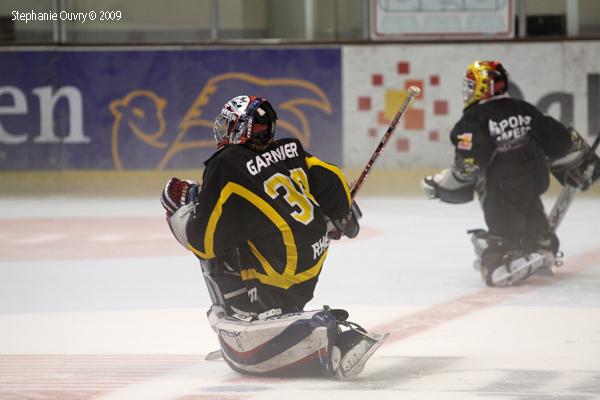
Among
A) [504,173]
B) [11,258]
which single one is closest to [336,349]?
[504,173]

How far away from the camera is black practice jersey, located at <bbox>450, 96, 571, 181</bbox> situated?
699 centimetres

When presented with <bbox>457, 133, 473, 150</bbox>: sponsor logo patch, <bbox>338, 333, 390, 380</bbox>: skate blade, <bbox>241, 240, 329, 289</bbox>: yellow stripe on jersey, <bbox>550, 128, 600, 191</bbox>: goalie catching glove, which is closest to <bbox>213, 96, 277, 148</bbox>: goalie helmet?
<bbox>241, 240, 329, 289</bbox>: yellow stripe on jersey

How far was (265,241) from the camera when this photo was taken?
4719 mm

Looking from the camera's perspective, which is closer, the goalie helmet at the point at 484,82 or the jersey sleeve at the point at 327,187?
the jersey sleeve at the point at 327,187

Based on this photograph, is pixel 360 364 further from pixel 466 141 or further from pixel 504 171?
pixel 504 171

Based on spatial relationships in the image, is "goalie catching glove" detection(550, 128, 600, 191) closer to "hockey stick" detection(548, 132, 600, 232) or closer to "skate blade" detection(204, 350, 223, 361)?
"hockey stick" detection(548, 132, 600, 232)

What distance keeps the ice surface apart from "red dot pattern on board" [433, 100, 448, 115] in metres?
1.72

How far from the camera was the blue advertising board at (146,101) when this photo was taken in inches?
459

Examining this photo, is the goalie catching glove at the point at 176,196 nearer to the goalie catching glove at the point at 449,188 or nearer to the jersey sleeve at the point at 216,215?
the jersey sleeve at the point at 216,215

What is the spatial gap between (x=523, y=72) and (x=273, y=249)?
282 inches

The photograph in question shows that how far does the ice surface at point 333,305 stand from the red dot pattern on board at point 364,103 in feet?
5.92

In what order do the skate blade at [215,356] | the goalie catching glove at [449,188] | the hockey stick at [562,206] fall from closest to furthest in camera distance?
the skate blade at [215,356]
the goalie catching glove at [449,188]
the hockey stick at [562,206]

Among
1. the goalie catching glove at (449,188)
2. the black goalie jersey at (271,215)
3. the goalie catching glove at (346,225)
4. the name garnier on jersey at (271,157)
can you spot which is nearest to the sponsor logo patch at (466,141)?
the goalie catching glove at (449,188)

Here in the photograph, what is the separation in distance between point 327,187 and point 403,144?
6.73 metres
